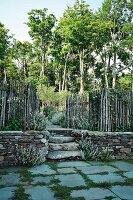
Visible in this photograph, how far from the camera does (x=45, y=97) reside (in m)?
25.2

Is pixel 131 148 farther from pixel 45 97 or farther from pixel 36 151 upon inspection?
pixel 45 97

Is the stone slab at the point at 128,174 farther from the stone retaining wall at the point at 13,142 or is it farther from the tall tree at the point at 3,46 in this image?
the tall tree at the point at 3,46

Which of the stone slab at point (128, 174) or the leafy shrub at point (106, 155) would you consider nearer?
the stone slab at point (128, 174)

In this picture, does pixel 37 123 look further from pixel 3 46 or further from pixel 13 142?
pixel 3 46

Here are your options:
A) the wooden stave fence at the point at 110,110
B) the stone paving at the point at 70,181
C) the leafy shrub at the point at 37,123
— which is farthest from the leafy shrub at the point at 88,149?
the leafy shrub at the point at 37,123

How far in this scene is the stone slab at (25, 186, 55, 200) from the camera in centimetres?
464

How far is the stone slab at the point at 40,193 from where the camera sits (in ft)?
15.2

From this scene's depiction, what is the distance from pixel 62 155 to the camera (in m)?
7.95

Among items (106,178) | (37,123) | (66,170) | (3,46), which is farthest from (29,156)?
(3,46)

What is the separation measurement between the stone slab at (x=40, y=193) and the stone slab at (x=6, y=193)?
0.93 ft

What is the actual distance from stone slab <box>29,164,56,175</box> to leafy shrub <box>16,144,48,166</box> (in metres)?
0.23

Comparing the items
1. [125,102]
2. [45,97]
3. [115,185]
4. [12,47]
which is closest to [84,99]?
[125,102]

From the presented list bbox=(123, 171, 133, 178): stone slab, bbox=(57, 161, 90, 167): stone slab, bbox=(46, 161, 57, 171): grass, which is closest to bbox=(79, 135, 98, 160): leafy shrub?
bbox=(57, 161, 90, 167): stone slab

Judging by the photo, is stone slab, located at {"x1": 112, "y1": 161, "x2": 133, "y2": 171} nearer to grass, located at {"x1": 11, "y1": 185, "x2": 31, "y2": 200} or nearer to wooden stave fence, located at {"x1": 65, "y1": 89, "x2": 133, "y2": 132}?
wooden stave fence, located at {"x1": 65, "y1": 89, "x2": 133, "y2": 132}
